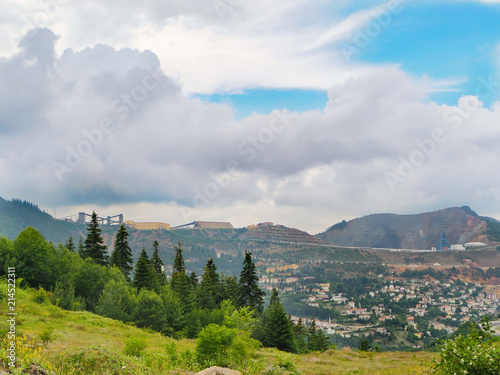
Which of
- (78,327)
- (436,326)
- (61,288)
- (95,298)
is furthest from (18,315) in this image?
(436,326)

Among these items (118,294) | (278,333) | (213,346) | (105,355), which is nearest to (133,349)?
(213,346)

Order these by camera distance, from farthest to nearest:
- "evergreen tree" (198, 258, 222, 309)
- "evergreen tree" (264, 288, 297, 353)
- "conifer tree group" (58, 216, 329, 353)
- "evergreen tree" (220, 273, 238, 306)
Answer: "evergreen tree" (220, 273, 238, 306), "evergreen tree" (198, 258, 222, 309), "evergreen tree" (264, 288, 297, 353), "conifer tree group" (58, 216, 329, 353)

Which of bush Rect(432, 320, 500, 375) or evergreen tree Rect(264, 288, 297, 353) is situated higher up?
bush Rect(432, 320, 500, 375)

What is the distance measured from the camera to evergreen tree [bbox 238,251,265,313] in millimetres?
60594

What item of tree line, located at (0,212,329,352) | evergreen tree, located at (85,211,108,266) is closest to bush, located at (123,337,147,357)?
tree line, located at (0,212,329,352)

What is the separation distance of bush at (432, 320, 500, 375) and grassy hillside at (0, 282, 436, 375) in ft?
11.8

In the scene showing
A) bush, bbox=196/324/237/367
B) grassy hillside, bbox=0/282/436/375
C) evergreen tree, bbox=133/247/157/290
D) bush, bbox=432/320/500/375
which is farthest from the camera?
evergreen tree, bbox=133/247/157/290

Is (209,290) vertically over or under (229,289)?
over

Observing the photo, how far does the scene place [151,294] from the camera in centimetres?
4619

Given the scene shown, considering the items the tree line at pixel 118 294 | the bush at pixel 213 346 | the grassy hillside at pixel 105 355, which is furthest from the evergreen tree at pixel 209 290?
the bush at pixel 213 346

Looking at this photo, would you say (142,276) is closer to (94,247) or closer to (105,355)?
(94,247)

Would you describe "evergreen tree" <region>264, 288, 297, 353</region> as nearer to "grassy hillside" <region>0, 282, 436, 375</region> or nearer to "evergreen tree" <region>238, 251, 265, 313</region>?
"grassy hillside" <region>0, 282, 436, 375</region>

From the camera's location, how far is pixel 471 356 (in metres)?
11.7

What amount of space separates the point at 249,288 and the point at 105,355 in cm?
4719
